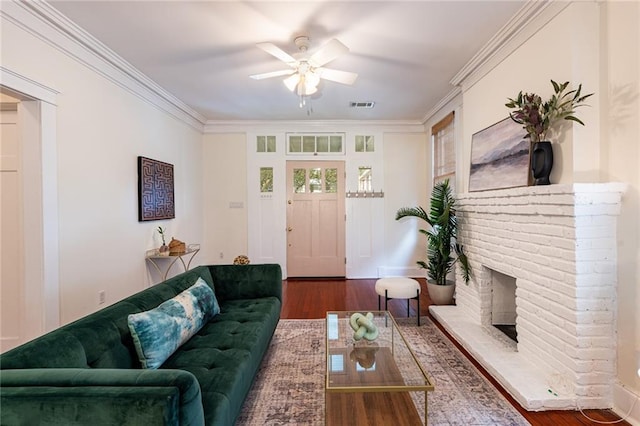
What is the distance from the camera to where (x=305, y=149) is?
5566 mm

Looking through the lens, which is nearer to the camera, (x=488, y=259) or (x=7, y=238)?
(x=7, y=238)

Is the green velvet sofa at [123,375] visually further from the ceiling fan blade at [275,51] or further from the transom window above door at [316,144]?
the transom window above door at [316,144]

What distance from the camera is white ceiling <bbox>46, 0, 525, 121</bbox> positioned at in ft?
7.70

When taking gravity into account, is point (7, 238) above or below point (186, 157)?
below

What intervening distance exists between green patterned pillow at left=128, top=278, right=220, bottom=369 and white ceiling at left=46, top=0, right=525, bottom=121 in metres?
2.13

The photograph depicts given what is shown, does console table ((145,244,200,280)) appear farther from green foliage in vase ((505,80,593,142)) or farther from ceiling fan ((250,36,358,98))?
green foliage in vase ((505,80,593,142))

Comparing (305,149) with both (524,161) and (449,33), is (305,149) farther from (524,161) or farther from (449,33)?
(524,161)

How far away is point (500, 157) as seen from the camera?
2.79 m

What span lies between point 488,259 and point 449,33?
2071 millimetres

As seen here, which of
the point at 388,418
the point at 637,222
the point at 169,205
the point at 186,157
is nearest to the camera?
the point at 388,418

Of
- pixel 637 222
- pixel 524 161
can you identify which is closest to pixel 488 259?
pixel 524 161

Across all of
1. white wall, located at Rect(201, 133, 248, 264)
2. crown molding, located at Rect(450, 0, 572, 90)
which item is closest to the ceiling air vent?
crown molding, located at Rect(450, 0, 572, 90)

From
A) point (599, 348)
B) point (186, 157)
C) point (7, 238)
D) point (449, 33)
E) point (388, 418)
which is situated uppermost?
point (449, 33)

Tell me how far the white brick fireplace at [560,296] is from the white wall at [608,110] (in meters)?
0.07
